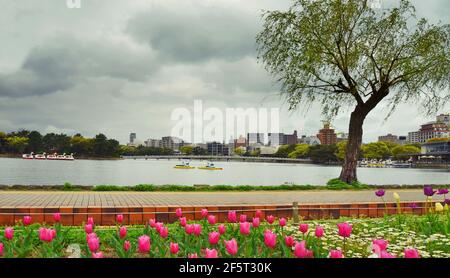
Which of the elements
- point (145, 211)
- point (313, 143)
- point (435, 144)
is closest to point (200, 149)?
point (313, 143)

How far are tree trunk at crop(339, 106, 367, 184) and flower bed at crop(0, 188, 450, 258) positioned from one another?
12542mm

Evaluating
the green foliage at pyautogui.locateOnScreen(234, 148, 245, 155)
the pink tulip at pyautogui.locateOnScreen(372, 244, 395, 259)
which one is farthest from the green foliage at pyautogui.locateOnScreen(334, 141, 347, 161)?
the pink tulip at pyautogui.locateOnScreen(372, 244, 395, 259)

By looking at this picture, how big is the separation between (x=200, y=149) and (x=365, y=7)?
8547cm

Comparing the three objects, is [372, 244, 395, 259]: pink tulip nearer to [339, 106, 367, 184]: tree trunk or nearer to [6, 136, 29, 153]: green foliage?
[339, 106, 367, 184]: tree trunk

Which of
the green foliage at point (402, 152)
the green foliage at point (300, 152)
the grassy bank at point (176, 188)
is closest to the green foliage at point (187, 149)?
the green foliage at point (300, 152)

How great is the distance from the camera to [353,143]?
20141 millimetres

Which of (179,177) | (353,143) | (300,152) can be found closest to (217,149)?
(300,152)

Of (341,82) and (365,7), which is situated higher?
(365,7)

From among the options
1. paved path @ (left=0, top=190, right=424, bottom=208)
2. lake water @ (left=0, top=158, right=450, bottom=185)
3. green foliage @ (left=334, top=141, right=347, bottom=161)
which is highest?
green foliage @ (left=334, top=141, right=347, bottom=161)

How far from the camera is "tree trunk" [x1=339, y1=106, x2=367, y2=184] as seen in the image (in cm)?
1997

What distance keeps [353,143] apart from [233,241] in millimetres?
17745

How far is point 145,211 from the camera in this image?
893cm
